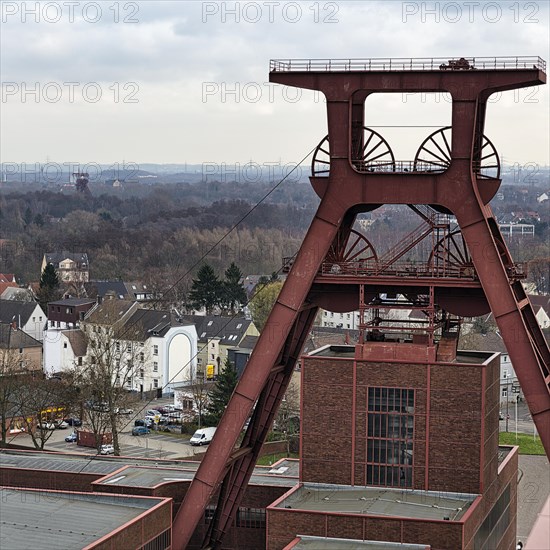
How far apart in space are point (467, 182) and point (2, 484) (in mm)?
17471

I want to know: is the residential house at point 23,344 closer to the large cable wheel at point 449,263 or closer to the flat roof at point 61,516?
the flat roof at point 61,516

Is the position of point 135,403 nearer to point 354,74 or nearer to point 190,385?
point 190,385

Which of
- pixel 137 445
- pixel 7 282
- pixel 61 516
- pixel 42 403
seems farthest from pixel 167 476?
pixel 7 282

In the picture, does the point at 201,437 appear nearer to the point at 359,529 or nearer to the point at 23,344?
the point at 23,344

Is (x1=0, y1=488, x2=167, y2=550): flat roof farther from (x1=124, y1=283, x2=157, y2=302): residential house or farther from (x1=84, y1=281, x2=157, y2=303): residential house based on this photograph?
(x1=124, y1=283, x2=157, y2=302): residential house

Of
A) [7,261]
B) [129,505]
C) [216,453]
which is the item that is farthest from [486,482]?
[7,261]

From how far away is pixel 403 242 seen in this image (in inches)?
1366

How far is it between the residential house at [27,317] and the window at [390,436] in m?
61.7

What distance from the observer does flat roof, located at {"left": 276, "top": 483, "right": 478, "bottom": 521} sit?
32.7m

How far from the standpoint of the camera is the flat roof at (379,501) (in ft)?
107

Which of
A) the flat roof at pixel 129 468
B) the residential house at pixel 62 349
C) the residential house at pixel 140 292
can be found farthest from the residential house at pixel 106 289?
the flat roof at pixel 129 468

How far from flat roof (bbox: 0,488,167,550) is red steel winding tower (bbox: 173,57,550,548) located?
5.54ft

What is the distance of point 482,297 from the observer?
3322cm

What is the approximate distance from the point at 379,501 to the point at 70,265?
102040mm
